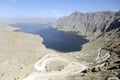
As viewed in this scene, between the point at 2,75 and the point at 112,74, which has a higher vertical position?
the point at 112,74

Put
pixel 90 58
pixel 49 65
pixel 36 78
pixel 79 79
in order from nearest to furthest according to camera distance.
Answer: pixel 79 79 < pixel 36 78 < pixel 49 65 < pixel 90 58

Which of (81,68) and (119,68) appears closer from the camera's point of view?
(119,68)

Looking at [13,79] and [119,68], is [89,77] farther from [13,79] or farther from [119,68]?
Result: [13,79]

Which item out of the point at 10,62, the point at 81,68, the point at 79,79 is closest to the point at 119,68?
the point at 79,79

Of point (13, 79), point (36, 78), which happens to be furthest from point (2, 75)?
point (36, 78)

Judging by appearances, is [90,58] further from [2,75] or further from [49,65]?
[2,75]

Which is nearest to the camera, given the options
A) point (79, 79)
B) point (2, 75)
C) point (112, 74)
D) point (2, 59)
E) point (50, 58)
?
point (112, 74)
